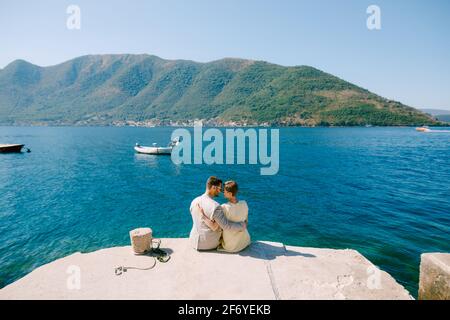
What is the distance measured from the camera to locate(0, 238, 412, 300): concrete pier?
5875 millimetres

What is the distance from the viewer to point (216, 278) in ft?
20.9

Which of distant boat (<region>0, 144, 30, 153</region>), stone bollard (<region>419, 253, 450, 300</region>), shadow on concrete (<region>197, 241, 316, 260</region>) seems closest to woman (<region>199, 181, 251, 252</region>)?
shadow on concrete (<region>197, 241, 316, 260</region>)

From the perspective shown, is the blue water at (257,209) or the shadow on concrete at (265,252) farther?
the blue water at (257,209)

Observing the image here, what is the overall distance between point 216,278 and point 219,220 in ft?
4.70

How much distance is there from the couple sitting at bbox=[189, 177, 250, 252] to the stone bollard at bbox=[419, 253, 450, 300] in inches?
173

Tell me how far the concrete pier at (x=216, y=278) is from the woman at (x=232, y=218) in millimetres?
265

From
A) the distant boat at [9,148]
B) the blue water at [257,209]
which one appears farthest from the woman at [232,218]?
the distant boat at [9,148]

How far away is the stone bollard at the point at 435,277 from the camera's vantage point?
551cm
